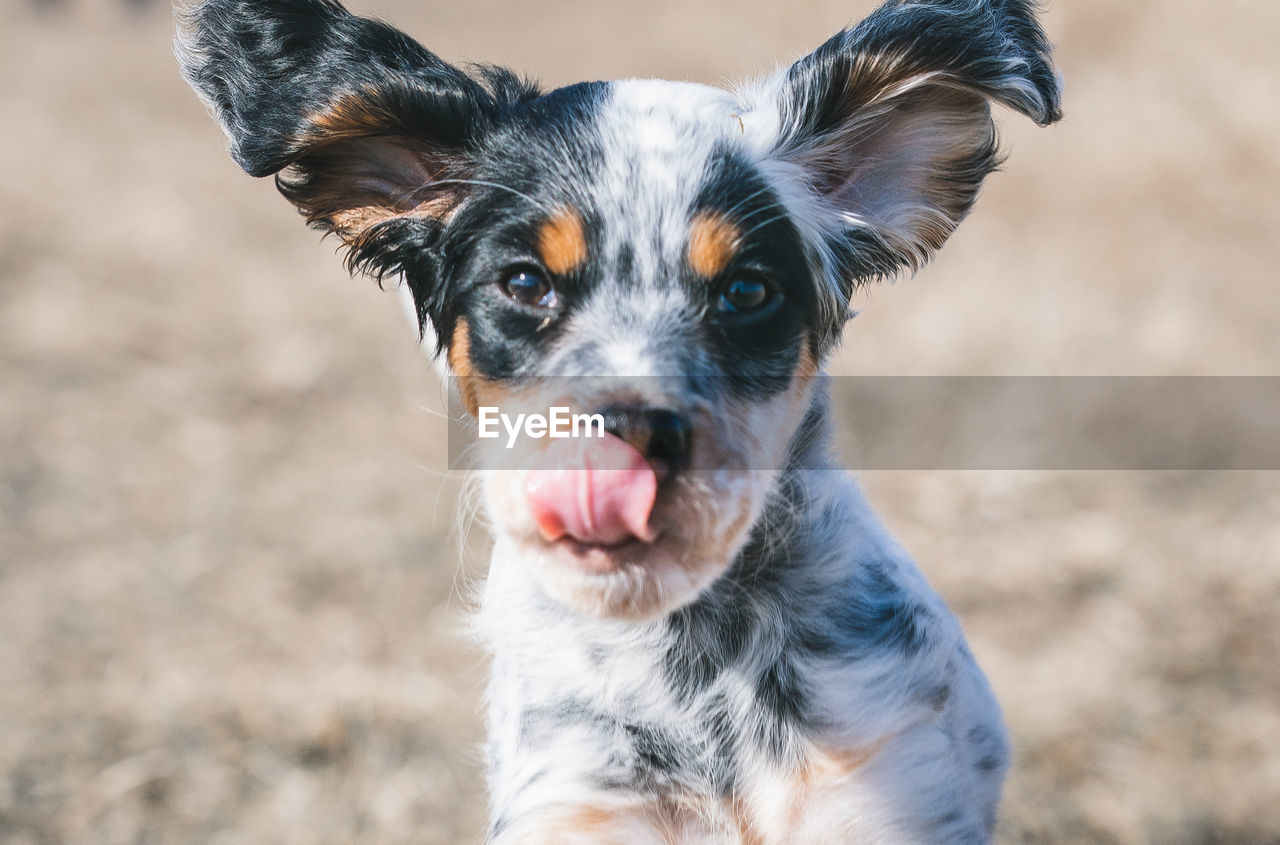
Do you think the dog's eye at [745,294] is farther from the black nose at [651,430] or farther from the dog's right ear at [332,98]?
the dog's right ear at [332,98]

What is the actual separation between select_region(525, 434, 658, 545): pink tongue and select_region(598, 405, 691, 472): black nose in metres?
0.02

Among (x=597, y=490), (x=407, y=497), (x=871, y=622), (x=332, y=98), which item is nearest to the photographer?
(x=597, y=490)

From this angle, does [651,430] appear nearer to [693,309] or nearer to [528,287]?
[693,309]

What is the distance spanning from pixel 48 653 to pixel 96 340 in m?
3.70

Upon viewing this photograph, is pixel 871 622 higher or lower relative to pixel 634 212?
lower

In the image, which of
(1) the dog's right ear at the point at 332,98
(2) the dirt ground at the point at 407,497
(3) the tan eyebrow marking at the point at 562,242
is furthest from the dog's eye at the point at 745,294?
(2) the dirt ground at the point at 407,497

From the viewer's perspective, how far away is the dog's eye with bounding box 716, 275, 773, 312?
2518 millimetres

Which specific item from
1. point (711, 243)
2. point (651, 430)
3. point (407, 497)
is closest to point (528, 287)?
point (711, 243)

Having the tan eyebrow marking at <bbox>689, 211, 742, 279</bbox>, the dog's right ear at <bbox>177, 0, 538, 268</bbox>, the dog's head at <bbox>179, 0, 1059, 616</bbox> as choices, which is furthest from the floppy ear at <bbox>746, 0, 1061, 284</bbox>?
the dog's right ear at <bbox>177, 0, 538, 268</bbox>

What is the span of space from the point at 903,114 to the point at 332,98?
123 centimetres

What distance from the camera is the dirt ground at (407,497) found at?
169 inches

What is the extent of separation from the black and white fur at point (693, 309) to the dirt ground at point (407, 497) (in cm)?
56

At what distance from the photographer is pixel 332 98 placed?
261 centimetres

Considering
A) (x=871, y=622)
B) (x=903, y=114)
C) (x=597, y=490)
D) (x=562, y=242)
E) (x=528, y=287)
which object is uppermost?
(x=903, y=114)
